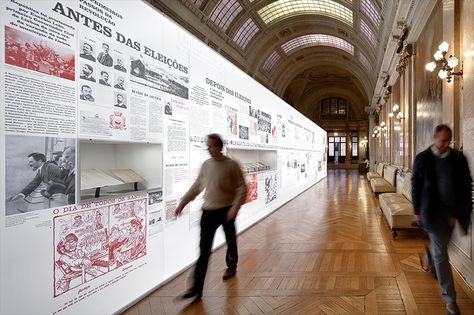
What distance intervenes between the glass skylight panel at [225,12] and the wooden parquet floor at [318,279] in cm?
1232

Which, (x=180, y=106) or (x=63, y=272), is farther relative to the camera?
(x=180, y=106)

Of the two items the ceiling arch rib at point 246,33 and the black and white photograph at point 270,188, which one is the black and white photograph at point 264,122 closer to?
the black and white photograph at point 270,188

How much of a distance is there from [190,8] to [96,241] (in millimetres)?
12797

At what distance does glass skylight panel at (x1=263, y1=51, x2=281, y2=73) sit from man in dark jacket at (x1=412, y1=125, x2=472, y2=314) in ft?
72.0

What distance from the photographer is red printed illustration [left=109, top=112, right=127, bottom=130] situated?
3.16 m

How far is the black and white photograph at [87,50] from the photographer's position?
9.43 ft

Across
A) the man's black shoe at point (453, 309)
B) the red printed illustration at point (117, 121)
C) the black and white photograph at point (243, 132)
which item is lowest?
the man's black shoe at point (453, 309)

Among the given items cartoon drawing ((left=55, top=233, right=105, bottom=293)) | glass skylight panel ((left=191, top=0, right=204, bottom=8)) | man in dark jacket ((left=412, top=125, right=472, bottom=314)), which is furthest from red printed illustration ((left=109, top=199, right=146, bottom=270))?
glass skylight panel ((left=191, top=0, right=204, bottom=8))

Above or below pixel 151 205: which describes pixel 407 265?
below

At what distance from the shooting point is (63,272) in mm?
2662

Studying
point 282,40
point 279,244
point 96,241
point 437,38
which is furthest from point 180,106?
point 282,40

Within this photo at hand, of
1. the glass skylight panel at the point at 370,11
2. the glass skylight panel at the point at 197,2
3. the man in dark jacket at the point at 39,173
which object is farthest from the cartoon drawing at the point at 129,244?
the glass skylight panel at the point at 370,11

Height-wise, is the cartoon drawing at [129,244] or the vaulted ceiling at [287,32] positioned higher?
the vaulted ceiling at [287,32]

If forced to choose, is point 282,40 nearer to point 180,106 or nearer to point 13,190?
point 180,106
